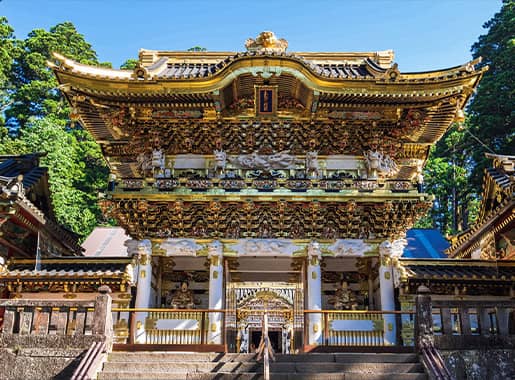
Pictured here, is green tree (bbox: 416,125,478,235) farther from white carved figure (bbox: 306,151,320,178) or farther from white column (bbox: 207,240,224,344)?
white column (bbox: 207,240,224,344)

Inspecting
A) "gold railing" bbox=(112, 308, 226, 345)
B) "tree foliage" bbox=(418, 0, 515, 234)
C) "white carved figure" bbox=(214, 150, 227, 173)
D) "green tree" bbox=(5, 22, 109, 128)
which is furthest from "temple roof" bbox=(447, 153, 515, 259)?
"green tree" bbox=(5, 22, 109, 128)

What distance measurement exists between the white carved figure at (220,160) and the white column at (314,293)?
3489 mm

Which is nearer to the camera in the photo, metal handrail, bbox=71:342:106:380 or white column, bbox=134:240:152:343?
metal handrail, bbox=71:342:106:380

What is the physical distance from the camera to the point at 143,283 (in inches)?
565

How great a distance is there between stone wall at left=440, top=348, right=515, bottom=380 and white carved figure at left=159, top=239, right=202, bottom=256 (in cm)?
735

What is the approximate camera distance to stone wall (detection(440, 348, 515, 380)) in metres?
9.95

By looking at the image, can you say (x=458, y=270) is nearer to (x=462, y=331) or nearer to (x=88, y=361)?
(x=462, y=331)

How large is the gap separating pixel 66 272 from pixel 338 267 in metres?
8.09

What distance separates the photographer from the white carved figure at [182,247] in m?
14.8

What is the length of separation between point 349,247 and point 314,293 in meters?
1.72

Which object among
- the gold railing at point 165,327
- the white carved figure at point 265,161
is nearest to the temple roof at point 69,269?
the gold railing at point 165,327

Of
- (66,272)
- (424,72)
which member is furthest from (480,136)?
(66,272)

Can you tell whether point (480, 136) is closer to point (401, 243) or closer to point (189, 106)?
point (401, 243)

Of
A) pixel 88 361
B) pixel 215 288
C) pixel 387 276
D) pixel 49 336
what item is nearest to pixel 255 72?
pixel 215 288
